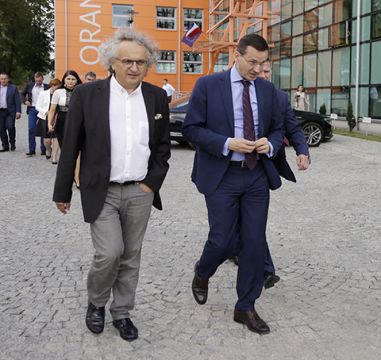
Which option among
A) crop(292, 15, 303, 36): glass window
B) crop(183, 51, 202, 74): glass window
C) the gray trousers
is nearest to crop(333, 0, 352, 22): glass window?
crop(292, 15, 303, 36): glass window

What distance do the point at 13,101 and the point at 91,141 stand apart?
11.4 meters

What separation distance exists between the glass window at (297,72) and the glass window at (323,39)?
210cm

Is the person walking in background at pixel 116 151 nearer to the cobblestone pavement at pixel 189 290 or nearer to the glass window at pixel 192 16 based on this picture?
the cobblestone pavement at pixel 189 290

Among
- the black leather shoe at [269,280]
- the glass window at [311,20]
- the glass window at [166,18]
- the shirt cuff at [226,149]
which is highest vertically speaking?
the glass window at [166,18]

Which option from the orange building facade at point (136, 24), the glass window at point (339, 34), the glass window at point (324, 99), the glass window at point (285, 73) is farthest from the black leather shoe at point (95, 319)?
the orange building facade at point (136, 24)

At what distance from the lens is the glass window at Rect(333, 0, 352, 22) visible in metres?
22.7

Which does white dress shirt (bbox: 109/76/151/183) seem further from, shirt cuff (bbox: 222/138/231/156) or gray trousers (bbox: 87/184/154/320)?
shirt cuff (bbox: 222/138/231/156)

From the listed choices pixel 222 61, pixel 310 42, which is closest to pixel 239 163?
pixel 310 42

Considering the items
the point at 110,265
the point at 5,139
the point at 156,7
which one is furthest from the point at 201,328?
the point at 156,7

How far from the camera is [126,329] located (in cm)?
370

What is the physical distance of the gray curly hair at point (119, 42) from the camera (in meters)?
3.50

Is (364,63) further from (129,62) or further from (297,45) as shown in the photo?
(129,62)

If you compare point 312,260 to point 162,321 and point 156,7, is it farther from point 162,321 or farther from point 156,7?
point 156,7

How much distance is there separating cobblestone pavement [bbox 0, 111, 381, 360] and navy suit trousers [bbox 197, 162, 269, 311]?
0.99ft
